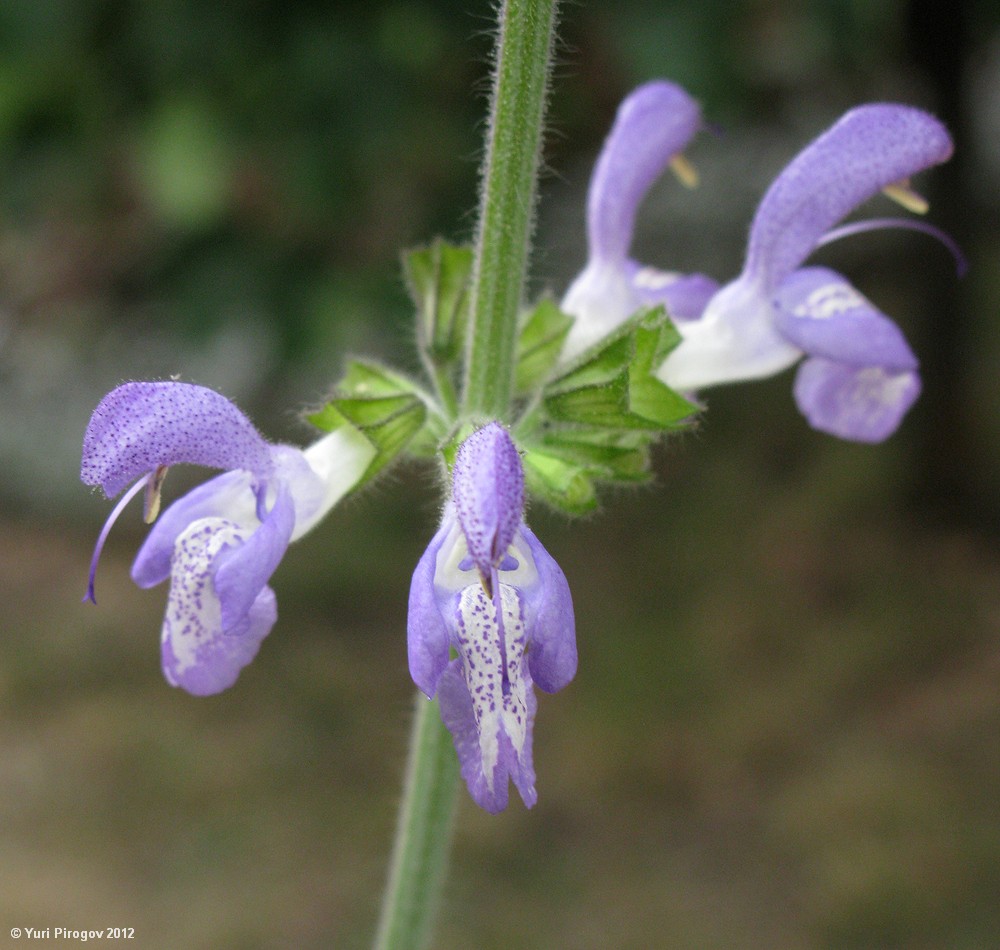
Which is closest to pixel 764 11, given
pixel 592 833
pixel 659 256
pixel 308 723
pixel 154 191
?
pixel 154 191

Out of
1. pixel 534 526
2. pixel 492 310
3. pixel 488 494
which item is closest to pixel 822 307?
pixel 492 310

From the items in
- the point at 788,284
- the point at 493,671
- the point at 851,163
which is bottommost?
the point at 493,671

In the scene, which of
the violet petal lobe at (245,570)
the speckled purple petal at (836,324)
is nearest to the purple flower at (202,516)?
the violet petal lobe at (245,570)

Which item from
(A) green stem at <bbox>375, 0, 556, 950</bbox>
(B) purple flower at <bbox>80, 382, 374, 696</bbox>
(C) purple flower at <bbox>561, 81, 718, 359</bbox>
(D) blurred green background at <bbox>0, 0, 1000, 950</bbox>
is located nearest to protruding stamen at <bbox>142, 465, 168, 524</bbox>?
(B) purple flower at <bbox>80, 382, 374, 696</bbox>

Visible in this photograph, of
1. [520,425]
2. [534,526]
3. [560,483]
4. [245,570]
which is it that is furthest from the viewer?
[534,526]

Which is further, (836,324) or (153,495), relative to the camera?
(836,324)

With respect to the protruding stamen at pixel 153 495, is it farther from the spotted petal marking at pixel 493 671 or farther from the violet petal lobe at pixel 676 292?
the violet petal lobe at pixel 676 292

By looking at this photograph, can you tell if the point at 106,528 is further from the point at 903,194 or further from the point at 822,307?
the point at 903,194

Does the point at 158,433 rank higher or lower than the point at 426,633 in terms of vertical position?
higher
